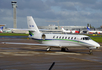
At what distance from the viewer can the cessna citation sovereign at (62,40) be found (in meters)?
27.8

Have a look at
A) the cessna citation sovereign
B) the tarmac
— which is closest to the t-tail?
the cessna citation sovereign

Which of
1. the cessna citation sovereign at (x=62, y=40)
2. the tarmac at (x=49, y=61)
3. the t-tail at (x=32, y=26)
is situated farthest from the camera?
the t-tail at (x=32, y=26)

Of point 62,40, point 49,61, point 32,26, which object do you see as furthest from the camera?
point 32,26

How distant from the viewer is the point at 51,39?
30.4 m

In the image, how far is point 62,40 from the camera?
29.6 meters

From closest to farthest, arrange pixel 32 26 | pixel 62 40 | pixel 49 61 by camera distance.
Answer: pixel 49 61
pixel 62 40
pixel 32 26

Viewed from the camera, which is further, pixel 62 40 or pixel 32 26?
pixel 32 26

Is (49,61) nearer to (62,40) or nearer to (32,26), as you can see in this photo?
(62,40)

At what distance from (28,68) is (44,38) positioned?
48.3 feet

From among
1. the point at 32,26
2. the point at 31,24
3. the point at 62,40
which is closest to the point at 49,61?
the point at 62,40

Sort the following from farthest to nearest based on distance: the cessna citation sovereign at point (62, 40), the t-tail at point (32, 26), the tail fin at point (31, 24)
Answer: the tail fin at point (31, 24) < the t-tail at point (32, 26) < the cessna citation sovereign at point (62, 40)

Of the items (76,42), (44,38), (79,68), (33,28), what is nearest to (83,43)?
(76,42)

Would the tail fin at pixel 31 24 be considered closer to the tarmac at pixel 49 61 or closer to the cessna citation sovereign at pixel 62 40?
the cessna citation sovereign at pixel 62 40

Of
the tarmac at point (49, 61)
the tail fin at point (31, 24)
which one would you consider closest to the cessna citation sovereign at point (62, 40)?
the tail fin at point (31, 24)
